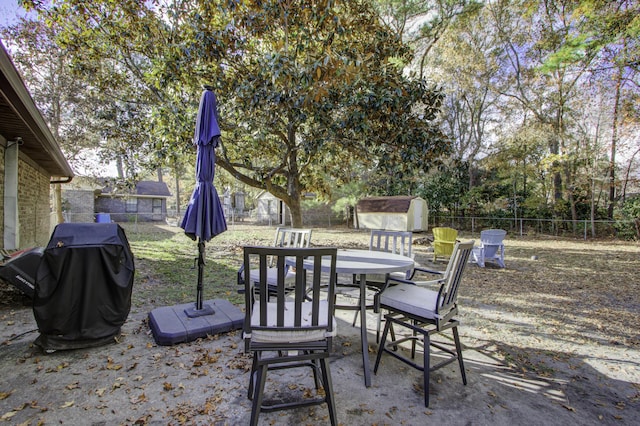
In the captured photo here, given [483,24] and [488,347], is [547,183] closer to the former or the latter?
[483,24]

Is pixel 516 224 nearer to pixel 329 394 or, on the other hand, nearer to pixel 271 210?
pixel 271 210

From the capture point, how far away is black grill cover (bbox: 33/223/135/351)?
265cm

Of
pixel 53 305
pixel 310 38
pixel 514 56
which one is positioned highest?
pixel 514 56

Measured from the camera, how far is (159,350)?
9.53ft

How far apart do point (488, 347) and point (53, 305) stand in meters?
4.03

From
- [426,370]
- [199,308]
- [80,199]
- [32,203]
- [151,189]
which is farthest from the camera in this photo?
[151,189]

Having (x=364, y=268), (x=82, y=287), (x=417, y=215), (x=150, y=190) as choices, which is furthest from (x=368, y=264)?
(x=150, y=190)

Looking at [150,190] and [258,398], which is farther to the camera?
[150,190]

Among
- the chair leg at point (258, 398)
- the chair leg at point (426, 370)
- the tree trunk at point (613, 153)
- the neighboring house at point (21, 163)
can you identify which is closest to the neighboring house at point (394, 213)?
the tree trunk at point (613, 153)

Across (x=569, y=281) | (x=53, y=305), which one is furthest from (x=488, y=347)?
(x=569, y=281)

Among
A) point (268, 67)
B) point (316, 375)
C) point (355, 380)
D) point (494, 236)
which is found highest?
point (268, 67)

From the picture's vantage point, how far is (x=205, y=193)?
3.18 meters

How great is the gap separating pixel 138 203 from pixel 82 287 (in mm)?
24013

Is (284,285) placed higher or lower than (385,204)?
lower
